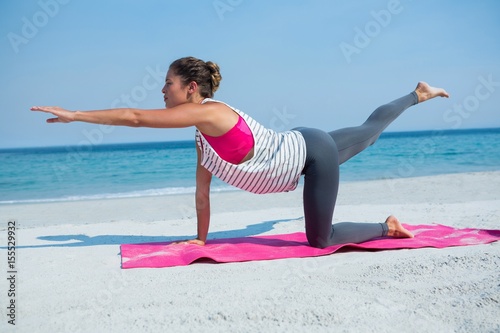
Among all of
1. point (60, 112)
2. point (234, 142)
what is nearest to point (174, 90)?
point (234, 142)

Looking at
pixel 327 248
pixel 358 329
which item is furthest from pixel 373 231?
pixel 358 329

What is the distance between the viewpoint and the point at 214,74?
3.62 m

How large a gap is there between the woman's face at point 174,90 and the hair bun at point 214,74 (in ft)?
0.69

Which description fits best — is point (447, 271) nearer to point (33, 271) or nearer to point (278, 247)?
point (278, 247)

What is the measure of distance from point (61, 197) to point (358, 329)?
952 cm

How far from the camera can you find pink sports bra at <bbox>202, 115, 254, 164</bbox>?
3320mm

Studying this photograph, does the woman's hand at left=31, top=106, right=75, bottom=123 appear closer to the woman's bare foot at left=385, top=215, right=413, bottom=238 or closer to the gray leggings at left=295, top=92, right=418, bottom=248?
the gray leggings at left=295, top=92, right=418, bottom=248

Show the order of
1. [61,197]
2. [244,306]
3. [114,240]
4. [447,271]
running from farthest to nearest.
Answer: [61,197]
[114,240]
[447,271]
[244,306]

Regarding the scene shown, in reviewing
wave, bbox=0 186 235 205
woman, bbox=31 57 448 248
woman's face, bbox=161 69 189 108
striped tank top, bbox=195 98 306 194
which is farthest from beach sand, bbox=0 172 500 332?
wave, bbox=0 186 235 205

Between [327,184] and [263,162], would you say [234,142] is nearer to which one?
[263,162]

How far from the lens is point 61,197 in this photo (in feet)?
34.4

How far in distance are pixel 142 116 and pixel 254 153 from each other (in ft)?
2.72

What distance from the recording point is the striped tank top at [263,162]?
11.2 feet

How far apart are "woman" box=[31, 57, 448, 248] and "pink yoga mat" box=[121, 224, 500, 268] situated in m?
0.14
